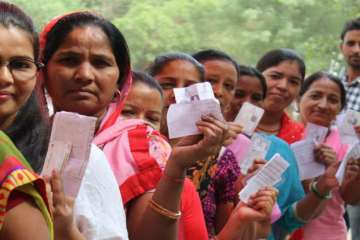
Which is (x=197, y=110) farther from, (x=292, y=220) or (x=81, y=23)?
(x=292, y=220)

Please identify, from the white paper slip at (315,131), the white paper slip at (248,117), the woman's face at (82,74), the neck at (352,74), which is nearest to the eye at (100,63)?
the woman's face at (82,74)

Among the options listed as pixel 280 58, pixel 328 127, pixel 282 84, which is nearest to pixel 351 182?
pixel 328 127

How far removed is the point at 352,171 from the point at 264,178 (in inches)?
48.0

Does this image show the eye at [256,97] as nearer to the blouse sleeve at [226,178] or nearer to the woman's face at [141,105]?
the blouse sleeve at [226,178]

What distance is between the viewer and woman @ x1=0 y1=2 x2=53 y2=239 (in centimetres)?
94

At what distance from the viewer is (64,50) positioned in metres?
1.68

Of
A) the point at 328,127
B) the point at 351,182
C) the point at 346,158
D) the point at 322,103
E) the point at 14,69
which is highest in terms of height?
the point at 14,69

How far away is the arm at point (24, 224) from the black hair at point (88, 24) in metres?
0.79

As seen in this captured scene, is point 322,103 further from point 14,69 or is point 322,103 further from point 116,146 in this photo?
point 14,69

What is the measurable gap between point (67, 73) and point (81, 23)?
0.16m

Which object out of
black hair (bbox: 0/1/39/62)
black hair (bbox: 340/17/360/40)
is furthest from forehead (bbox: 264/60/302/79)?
black hair (bbox: 0/1/39/62)

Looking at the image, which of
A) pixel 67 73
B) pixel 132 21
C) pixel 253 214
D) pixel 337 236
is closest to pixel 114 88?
pixel 67 73

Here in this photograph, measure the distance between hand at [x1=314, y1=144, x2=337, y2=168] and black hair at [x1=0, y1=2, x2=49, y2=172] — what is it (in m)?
A: 1.91

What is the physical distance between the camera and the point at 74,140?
1330mm
